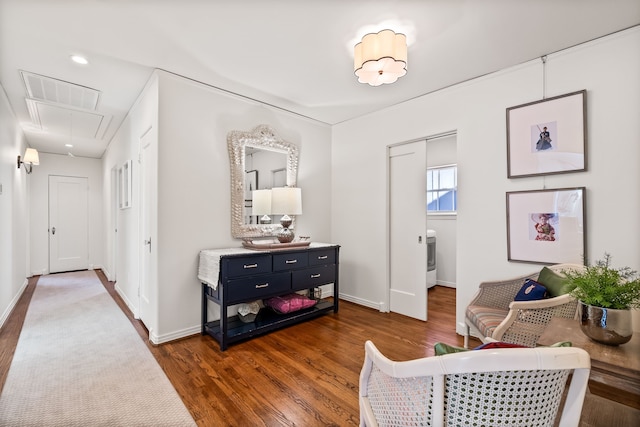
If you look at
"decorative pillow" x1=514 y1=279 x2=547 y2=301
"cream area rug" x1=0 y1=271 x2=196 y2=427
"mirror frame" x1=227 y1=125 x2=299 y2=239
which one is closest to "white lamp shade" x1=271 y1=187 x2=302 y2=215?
"mirror frame" x1=227 y1=125 x2=299 y2=239

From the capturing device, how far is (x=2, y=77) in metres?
2.85

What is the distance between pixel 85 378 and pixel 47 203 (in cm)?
554

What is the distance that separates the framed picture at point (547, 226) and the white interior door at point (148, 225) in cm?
336

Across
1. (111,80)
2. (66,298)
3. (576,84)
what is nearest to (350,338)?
(576,84)

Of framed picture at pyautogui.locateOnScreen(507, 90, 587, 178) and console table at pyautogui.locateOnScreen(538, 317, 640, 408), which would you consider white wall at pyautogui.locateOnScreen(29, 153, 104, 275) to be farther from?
console table at pyautogui.locateOnScreen(538, 317, 640, 408)

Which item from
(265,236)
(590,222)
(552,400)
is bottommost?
(552,400)

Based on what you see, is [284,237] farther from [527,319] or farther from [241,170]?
[527,319]

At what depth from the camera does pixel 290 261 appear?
123 inches

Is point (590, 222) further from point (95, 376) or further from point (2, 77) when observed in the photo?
point (2, 77)

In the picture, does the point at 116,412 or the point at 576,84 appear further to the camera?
the point at 576,84

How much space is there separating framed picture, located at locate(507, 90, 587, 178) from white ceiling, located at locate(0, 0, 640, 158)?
46cm

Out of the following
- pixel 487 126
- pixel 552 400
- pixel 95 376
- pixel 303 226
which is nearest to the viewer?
pixel 552 400

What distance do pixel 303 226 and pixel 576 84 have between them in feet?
10.3

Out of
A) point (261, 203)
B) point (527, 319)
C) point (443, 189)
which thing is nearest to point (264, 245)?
point (261, 203)
